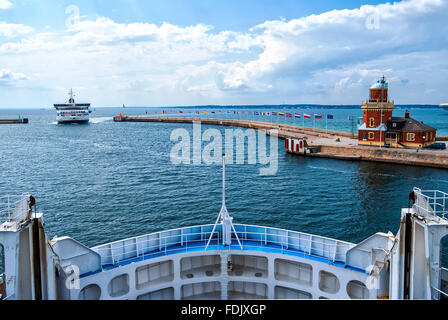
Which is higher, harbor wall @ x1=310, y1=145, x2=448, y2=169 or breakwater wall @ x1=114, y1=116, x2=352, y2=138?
breakwater wall @ x1=114, y1=116, x2=352, y2=138

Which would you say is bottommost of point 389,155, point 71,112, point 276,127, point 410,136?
point 389,155

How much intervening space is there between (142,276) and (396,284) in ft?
32.9

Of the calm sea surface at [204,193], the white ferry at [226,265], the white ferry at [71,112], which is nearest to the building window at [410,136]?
the calm sea surface at [204,193]

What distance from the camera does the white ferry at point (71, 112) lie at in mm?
174125

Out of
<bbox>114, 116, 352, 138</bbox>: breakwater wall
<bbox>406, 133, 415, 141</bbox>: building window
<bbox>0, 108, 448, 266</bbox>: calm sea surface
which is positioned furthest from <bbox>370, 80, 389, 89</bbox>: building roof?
<bbox>114, 116, 352, 138</bbox>: breakwater wall

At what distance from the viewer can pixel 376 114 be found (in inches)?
2657

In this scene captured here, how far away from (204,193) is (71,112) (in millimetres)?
154673

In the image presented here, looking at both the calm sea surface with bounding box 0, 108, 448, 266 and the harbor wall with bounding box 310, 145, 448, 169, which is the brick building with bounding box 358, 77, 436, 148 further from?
the calm sea surface with bounding box 0, 108, 448, 266

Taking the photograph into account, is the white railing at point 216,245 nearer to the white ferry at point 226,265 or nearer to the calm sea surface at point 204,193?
the white ferry at point 226,265

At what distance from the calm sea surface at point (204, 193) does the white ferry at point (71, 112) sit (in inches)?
4443

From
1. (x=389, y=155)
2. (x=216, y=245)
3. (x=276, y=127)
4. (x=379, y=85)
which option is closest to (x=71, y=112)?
(x=276, y=127)

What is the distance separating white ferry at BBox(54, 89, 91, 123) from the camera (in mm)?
174125

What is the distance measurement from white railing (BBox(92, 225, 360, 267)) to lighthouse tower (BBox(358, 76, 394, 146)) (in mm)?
57372

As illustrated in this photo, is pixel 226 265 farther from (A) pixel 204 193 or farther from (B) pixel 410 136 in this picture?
(B) pixel 410 136
